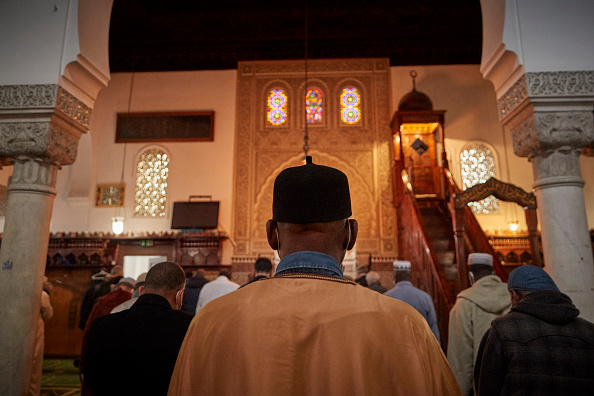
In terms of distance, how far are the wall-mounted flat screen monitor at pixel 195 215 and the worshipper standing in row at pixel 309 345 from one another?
30.6ft

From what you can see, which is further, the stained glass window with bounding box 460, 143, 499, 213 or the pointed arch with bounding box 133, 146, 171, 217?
the pointed arch with bounding box 133, 146, 171, 217

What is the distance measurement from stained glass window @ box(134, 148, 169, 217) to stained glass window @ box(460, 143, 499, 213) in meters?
7.48

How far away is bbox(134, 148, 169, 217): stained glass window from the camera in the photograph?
1062 centimetres

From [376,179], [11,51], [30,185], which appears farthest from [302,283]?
[376,179]

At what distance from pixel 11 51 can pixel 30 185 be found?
1.32 m

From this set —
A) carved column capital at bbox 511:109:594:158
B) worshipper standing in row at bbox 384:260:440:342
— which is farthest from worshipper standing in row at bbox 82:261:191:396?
carved column capital at bbox 511:109:594:158

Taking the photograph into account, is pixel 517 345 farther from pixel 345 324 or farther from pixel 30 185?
pixel 30 185

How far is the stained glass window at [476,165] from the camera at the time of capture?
33.9ft

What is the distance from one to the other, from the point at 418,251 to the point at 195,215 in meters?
5.53

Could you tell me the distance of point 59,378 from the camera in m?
6.30

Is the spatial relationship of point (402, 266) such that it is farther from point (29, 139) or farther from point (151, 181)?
point (151, 181)

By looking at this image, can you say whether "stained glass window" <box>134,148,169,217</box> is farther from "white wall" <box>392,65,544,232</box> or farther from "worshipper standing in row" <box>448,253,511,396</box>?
"worshipper standing in row" <box>448,253,511,396</box>

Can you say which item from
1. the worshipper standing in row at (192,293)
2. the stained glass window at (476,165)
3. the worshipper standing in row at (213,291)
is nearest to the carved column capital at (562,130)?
the worshipper standing in row at (213,291)

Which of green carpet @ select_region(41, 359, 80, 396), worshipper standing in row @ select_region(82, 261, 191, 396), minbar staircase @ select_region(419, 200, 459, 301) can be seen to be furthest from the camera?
minbar staircase @ select_region(419, 200, 459, 301)
